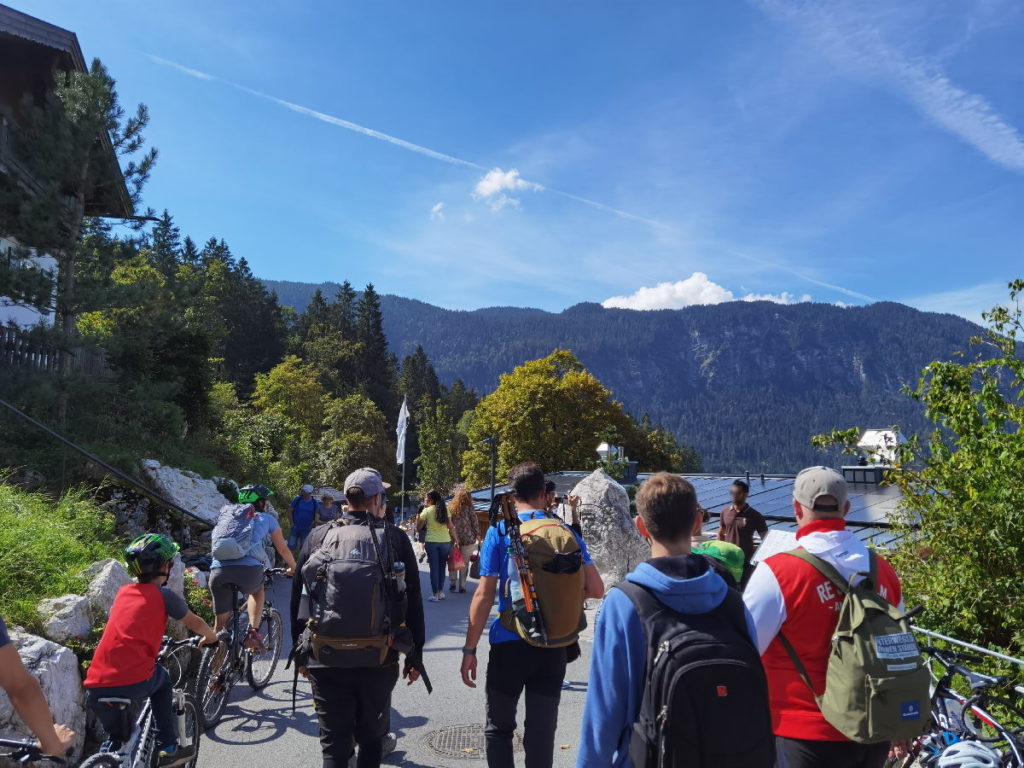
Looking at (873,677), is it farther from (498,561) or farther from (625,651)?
(498,561)

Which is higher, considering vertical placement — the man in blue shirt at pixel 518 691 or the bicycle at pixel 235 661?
the man in blue shirt at pixel 518 691

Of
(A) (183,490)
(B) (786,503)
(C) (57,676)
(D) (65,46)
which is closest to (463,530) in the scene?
(A) (183,490)

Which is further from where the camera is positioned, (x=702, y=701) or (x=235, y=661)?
(x=235, y=661)

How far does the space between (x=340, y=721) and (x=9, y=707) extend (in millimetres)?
2281

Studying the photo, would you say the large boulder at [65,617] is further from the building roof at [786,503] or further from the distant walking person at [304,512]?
the building roof at [786,503]

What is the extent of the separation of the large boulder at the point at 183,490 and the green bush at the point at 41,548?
3.02 meters

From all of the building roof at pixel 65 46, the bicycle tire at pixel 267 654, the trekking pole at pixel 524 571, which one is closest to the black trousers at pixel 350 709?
the trekking pole at pixel 524 571

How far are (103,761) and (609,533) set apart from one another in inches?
355

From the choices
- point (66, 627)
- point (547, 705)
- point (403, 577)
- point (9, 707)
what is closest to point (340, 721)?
point (403, 577)

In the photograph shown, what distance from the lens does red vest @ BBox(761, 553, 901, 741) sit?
2.68 m

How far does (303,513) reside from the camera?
40.8ft

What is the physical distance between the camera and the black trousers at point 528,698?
3.76 m

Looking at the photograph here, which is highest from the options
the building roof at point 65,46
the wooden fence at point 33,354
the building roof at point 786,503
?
the building roof at point 65,46

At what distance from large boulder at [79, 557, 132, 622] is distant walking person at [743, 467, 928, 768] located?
17.5 feet
